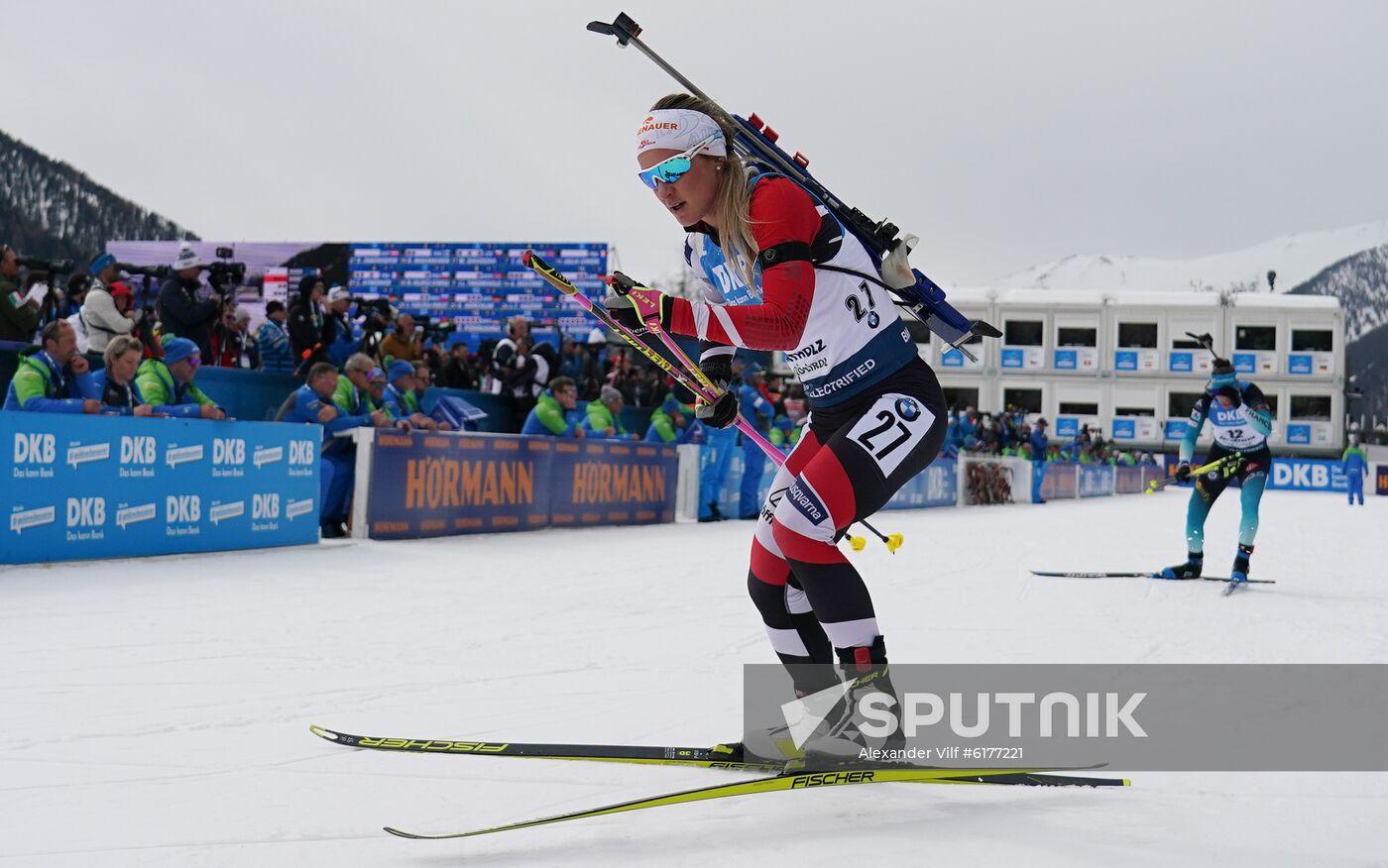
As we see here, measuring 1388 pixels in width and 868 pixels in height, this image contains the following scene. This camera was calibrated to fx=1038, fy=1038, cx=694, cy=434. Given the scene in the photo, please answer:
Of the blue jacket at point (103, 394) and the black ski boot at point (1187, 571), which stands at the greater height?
the blue jacket at point (103, 394)

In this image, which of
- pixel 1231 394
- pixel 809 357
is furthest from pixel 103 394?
pixel 1231 394

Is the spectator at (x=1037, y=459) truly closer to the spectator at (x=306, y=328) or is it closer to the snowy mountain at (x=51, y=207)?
the spectator at (x=306, y=328)

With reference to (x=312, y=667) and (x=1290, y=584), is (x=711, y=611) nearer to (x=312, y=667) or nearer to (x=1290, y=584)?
(x=312, y=667)

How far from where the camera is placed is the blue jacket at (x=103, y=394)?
8.25 meters

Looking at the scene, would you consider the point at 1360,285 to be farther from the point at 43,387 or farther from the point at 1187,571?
the point at 43,387

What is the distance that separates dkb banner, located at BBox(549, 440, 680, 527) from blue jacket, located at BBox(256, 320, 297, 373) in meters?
3.30

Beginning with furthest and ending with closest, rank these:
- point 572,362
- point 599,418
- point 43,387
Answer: point 572,362, point 599,418, point 43,387

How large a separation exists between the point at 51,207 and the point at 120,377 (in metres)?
28.9

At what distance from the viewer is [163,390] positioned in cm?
888

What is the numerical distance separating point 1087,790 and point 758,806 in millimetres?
984

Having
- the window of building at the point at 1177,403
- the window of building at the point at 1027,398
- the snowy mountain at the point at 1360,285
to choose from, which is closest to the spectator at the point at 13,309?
the window of building at the point at 1027,398

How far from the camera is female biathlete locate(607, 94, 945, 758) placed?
2.89 metres

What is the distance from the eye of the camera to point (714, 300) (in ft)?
11.3

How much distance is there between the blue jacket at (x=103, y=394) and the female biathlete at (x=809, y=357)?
22.2 feet
